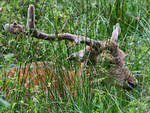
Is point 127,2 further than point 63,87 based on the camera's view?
Yes

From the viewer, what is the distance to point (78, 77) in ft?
11.4

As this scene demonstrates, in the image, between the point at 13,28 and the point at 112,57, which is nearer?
the point at 13,28

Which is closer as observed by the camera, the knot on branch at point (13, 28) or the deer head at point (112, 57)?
the knot on branch at point (13, 28)

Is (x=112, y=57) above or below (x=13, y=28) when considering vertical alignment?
below

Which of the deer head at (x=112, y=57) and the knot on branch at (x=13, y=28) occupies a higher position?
the knot on branch at (x=13, y=28)

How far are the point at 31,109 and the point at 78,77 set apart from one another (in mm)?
618

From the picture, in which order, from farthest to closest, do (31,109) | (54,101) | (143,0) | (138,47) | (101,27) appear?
(143,0)
(101,27)
(138,47)
(54,101)
(31,109)

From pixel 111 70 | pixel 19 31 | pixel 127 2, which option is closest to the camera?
pixel 19 31

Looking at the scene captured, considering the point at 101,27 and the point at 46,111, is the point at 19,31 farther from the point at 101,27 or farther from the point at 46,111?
the point at 101,27

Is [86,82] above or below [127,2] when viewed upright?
below

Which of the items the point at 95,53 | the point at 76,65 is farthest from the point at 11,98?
the point at 95,53

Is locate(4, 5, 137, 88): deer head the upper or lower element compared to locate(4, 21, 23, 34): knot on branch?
lower

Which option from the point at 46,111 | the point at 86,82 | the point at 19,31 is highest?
the point at 19,31

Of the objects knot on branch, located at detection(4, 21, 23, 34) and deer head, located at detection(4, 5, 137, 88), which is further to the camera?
deer head, located at detection(4, 5, 137, 88)
